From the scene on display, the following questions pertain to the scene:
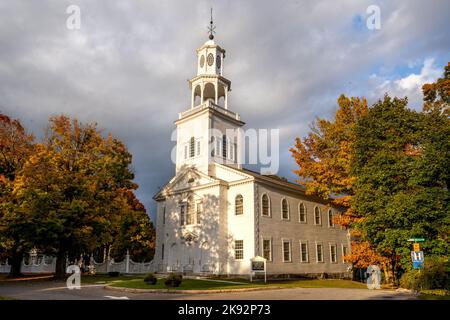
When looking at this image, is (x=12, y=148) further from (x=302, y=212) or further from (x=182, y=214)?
(x=302, y=212)

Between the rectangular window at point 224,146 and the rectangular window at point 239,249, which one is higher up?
the rectangular window at point 224,146

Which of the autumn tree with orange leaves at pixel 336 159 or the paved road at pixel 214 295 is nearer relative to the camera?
the paved road at pixel 214 295

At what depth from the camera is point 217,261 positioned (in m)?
32.3

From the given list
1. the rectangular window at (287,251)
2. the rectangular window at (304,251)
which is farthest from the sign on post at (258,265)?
the rectangular window at (304,251)

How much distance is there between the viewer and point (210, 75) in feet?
130

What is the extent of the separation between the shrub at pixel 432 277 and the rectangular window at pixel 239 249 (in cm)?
1521

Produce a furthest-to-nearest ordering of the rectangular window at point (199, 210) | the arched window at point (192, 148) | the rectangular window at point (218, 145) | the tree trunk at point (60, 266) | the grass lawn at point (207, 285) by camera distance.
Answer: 1. the arched window at point (192, 148)
2. the rectangular window at point (218, 145)
3. the rectangular window at point (199, 210)
4. the tree trunk at point (60, 266)
5. the grass lawn at point (207, 285)

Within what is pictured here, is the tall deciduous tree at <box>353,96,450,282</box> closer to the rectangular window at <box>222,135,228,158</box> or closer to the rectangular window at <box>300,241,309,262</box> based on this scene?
the rectangular window at <box>300,241,309,262</box>

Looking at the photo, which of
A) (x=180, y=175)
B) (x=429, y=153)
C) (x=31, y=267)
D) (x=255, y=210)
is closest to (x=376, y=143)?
(x=429, y=153)

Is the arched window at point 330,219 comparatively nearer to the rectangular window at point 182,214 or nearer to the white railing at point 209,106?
the white railing at point 209,106

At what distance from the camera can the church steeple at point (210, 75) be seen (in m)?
39.6

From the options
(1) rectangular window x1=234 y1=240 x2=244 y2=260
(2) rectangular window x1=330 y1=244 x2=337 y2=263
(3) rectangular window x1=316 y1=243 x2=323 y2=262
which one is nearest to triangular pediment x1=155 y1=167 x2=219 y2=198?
(1) rectangular window x1=234 y1=240 x2=244 y2=260
